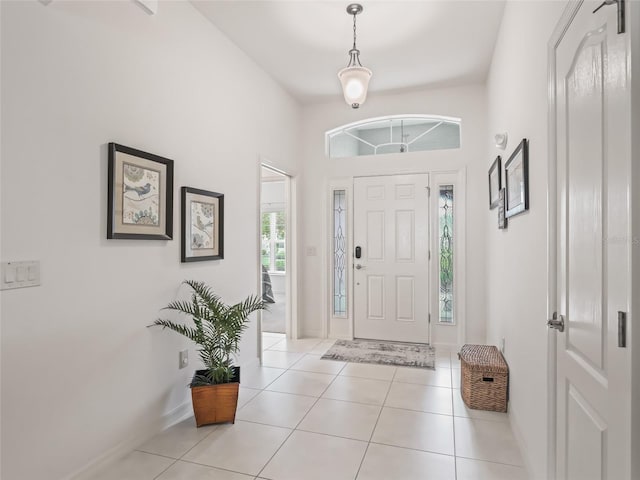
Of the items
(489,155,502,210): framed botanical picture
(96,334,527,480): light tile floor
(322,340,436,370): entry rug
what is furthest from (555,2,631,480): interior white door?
(322,340,436,370): entry rug

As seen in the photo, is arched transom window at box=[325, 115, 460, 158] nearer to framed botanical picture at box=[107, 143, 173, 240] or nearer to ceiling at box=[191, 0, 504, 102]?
ceiling at box=[191, 0, 504, 102]

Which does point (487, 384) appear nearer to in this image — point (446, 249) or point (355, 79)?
point (446, 249)

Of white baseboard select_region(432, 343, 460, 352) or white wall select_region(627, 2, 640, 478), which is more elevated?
white wall select_region(627, 2, 640, 478)

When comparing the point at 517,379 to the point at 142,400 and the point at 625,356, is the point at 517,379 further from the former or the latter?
the point at 142,400

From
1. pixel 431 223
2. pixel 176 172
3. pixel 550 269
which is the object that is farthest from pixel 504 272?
pixel 176 172

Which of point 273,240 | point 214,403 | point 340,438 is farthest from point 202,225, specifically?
point 273,240

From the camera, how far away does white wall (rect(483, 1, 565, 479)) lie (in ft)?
5.67

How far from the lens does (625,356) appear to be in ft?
2.97

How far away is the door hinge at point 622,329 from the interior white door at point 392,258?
138 inches

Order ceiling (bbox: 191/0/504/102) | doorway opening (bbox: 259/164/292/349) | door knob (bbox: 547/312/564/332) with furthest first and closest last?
1. doorway opening (bbox: 259/164/292/349)
2. ceiling (bbox: 191/0/504/102)
3. door knob (bbox: 547/312/564/332)

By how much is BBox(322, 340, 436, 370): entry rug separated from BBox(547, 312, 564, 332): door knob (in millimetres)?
2283

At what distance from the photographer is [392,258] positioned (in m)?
4.52

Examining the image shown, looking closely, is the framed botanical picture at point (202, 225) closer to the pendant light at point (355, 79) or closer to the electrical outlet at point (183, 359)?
the electrical outlet at point (183, 359)

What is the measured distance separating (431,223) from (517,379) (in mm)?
2296
